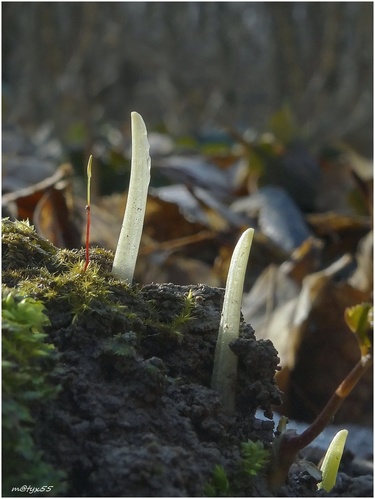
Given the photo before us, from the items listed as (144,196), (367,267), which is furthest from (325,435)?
(144,196)

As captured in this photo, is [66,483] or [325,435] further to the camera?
[325,435]

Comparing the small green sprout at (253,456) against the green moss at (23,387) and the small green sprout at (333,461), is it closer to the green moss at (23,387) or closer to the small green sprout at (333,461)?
the small green sprout at (333,461)

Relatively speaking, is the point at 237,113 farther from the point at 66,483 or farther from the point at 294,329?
the point at 66,483

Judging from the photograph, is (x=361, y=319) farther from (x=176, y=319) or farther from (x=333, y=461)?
(x=176, y=319)

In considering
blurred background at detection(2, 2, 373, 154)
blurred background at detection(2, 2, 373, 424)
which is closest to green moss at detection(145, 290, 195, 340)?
blurred background at detection(2, 2, 373, 424)

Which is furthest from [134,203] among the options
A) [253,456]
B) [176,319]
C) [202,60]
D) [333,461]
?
[202,60]

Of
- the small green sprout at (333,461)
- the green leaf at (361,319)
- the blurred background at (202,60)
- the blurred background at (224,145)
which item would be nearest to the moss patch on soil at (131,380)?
the small green sprout at (333,461)

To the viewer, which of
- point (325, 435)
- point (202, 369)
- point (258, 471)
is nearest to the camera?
point (258, 471)
